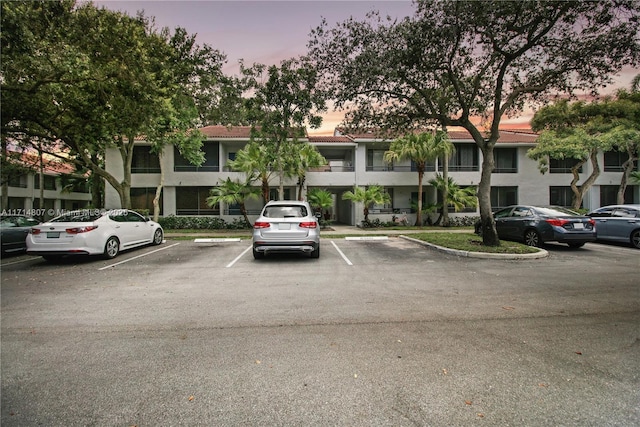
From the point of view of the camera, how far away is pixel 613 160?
985 inches

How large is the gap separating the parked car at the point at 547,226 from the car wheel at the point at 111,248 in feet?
44.3

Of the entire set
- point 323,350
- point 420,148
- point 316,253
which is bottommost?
point 323,350

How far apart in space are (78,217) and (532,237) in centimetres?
1446

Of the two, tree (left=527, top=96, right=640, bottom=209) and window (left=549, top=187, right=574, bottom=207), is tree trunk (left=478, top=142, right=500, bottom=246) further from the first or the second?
window (left=549, top=187, right=574, bottom=207)

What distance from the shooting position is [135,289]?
6.41 meters

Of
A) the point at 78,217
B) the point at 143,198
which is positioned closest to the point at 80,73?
the point at 78,217

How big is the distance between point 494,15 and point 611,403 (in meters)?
10.1

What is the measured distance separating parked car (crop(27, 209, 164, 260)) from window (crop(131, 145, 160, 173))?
1302 cm

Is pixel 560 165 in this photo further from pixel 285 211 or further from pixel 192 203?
pixel 192 203

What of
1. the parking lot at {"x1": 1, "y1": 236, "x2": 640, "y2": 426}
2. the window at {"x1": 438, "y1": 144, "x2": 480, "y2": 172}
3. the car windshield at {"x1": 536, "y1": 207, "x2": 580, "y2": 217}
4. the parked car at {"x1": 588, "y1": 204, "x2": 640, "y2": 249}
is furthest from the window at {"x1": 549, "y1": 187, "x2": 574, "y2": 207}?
the parking lot at {"x1": 1, "y1": 236, "x2": 640, "y2": 426}

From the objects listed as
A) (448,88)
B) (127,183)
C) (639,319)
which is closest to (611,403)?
(639,319)

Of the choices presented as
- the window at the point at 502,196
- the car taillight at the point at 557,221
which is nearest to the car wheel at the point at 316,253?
the car taillight at the point at 557,221

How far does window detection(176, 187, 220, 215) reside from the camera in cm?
2312

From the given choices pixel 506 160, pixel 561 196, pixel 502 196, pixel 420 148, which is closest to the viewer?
pixel 420 148
